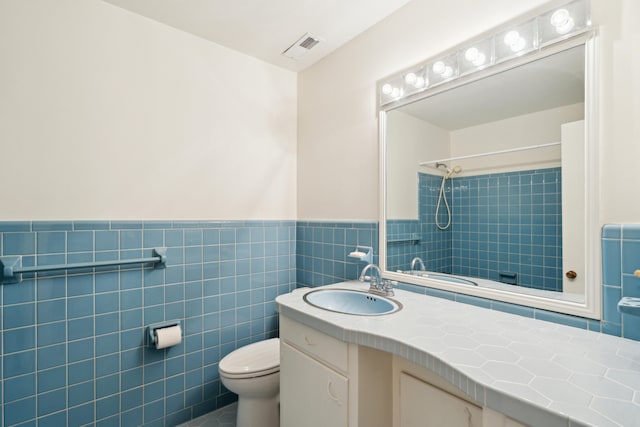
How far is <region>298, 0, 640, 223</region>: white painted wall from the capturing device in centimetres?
102

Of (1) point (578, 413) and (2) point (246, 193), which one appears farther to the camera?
(2) point (246, 193)

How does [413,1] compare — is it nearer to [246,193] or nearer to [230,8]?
[230,8]

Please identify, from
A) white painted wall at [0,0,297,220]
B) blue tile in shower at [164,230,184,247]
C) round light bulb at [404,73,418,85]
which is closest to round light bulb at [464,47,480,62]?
round light bulb at [404,73,418,85]

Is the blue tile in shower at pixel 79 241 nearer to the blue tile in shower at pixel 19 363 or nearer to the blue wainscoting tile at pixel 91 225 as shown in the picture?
the blue wainscoting tile at pixel 91 225

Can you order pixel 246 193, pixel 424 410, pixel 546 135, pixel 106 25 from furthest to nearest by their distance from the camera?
pixel 246 193, pixel 106 25, pixel 546 135, pixel 424 410

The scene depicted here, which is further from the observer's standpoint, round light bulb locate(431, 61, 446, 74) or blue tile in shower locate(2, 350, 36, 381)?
round light bulb locate(431, 61, 446, 74)

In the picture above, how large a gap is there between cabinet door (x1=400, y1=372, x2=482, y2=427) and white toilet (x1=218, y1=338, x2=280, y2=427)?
77cm

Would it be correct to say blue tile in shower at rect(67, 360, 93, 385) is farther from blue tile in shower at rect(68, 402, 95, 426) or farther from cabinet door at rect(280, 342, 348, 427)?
cabinet door at rect(280, 342, 348, 427)

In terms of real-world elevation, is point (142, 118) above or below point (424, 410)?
above

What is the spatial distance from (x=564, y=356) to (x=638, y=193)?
0.59m

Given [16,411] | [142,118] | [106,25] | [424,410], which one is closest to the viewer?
[424,410]

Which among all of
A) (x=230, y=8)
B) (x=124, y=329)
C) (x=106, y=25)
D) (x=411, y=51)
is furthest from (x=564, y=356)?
(x=106, y=25)

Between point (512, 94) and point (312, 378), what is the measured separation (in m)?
1.50

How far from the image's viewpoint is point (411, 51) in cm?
167
